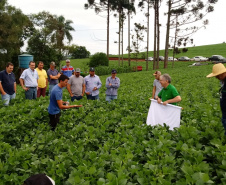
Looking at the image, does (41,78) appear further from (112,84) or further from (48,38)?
(48,38)

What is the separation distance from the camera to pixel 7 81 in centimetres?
784

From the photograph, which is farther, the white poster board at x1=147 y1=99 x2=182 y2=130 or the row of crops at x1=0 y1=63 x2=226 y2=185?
the white poster board at x1=147 y1=99 x2=182 y2=130

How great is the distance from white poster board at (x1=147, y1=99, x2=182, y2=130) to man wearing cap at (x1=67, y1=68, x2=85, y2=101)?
149 inches

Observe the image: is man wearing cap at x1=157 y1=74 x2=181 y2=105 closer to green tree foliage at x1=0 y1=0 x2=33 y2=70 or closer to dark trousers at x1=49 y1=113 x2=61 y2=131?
dark trousers at x1=49 y1=113 x2=61 y2=131

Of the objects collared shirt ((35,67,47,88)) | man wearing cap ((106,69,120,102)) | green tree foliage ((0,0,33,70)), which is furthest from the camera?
green tree foliage ((0,0,33,70))

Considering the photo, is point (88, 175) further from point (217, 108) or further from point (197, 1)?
point (197, 1)

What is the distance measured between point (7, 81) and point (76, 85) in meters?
2.42

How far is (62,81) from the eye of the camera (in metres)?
5.47

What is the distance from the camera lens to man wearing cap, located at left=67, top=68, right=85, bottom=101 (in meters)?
8.34

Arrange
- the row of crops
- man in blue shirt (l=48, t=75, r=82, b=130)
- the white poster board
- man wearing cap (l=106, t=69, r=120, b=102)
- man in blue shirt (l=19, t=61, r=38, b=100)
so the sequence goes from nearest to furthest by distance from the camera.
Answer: the row of crops < the white poster board < man in blue shirt (l=48, t=75, r=82, b=130) < man wearing cap (l=106, t=69, r=120, b=102) < man in blue shirt (l=19, t=61, r=38, b=100)

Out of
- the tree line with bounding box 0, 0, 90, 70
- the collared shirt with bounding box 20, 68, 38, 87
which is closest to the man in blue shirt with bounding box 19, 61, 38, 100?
the collared shirt with bounding box 20, 68, 38, 87

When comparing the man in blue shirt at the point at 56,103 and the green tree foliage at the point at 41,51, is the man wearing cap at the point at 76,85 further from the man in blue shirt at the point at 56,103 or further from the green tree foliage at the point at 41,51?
the green tree foliage at the point at 41,51

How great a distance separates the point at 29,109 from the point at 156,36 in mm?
35687

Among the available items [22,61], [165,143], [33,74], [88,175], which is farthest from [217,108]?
[22,61]
